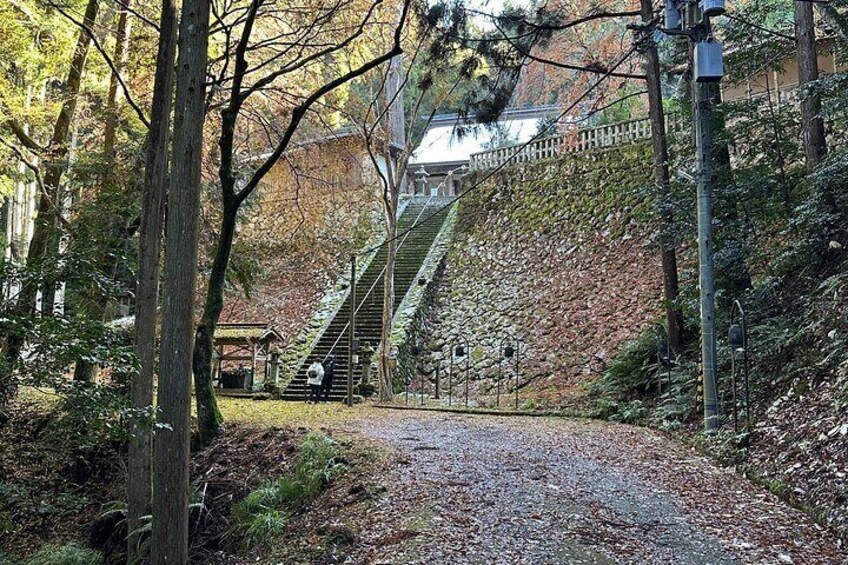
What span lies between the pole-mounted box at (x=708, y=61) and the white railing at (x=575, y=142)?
10.2 meters

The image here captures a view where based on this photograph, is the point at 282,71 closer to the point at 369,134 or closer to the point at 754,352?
the point at 369,134

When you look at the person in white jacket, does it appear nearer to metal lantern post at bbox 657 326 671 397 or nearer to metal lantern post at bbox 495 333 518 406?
metal lantern post at bbox 495 333 518 406

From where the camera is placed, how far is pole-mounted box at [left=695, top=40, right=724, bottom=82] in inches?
293

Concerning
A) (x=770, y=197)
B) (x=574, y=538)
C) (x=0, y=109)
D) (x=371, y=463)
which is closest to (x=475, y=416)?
(x=371, y=463)

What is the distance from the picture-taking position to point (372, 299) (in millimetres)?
19984

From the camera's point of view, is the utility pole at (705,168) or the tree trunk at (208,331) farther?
the tree trunk at (208,331)

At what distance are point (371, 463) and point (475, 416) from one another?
4.68 metres

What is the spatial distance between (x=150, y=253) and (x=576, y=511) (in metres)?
5.36

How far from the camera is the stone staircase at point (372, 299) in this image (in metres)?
16.7

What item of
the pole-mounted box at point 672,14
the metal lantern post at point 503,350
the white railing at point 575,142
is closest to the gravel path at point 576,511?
the pole-mounted box at point 672,14

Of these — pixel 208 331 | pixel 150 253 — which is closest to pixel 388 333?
pixel 208 331

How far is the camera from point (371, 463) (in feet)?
24.4

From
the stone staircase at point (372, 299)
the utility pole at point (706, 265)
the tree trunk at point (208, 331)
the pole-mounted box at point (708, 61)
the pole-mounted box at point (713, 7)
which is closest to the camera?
the pole-mounted box at point (713, 7)

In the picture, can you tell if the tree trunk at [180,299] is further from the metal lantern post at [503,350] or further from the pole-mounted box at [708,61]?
the metal lantern post at [503,350]
